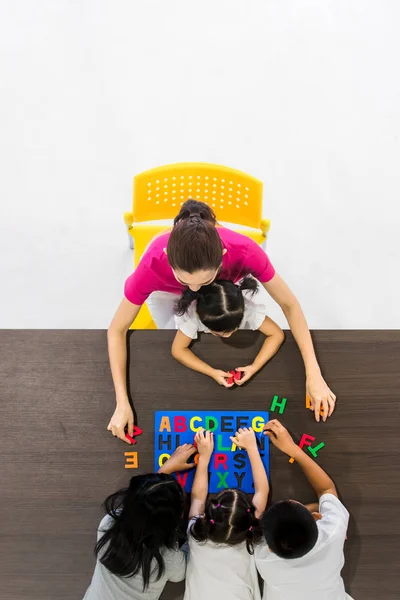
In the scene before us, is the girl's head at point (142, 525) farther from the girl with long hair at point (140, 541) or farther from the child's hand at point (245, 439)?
the child's hand at point (245, 439)

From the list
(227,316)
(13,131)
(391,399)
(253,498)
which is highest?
(13,131)

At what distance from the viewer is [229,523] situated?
1.18 m

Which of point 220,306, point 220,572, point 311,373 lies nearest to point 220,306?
point 220,306

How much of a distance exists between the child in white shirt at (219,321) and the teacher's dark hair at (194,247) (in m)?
0.11

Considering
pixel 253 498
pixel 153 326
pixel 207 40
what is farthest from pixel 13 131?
pixel 253 498

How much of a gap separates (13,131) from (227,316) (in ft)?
5.17

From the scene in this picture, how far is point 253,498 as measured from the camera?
1.21m

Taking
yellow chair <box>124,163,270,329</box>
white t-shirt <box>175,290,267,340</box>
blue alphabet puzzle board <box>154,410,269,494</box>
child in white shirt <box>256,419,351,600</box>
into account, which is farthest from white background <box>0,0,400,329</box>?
child in white shirt <box>256,419,351,600</box>

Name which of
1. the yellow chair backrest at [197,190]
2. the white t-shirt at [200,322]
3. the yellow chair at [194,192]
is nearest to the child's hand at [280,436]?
the white t-shirt at [200,322]

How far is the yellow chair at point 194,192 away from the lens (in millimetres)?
1458

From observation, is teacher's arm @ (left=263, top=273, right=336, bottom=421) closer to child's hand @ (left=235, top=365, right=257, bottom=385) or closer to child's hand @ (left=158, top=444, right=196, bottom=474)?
child's hand @ (left=235, top=365, right=257, bottom=385)

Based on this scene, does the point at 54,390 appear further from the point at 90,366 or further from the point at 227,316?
the point at 227,316

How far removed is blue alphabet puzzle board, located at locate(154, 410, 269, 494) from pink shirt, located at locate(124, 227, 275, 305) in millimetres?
326

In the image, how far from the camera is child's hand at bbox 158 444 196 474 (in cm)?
121
